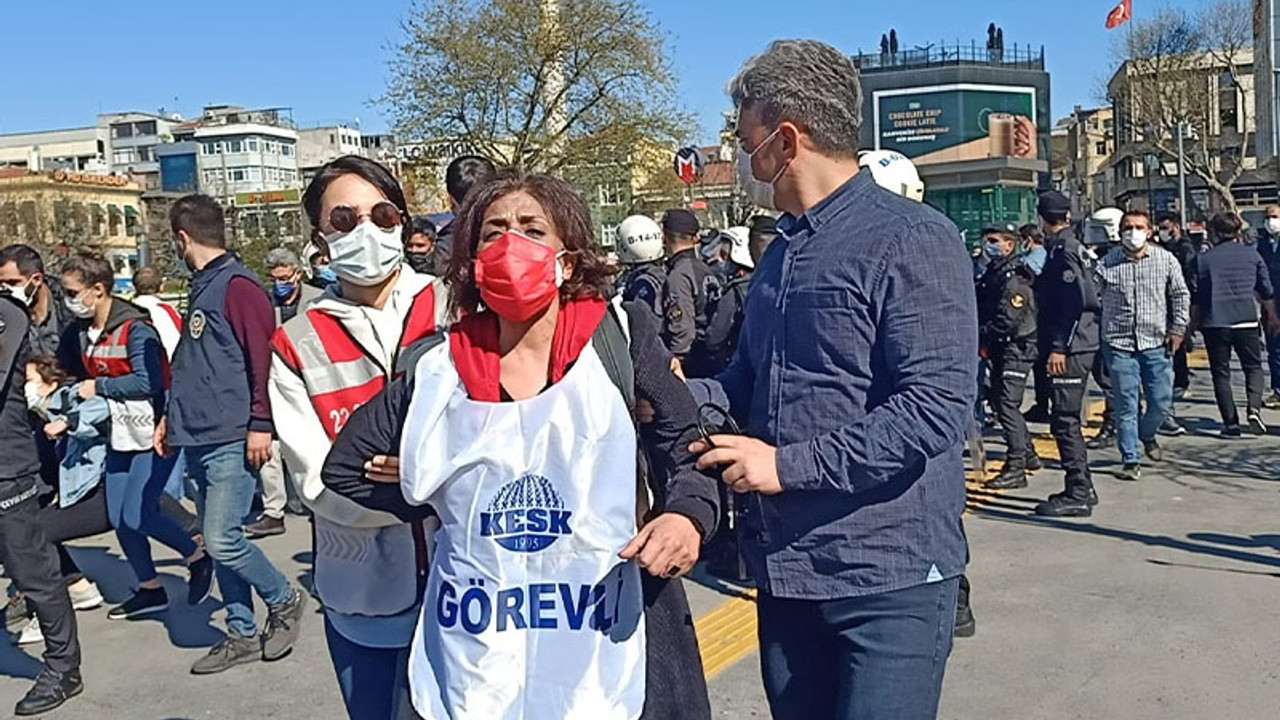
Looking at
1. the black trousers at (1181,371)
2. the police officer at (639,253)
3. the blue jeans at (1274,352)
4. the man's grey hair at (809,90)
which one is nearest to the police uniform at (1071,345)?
the police officer at (639,253)

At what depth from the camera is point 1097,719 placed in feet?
14.6

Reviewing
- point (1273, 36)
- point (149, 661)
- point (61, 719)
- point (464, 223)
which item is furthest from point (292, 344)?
point (1273, 36)

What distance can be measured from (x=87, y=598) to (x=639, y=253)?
3678 mm

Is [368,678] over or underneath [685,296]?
underneath

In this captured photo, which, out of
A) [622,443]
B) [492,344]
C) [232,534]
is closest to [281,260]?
[232,534]

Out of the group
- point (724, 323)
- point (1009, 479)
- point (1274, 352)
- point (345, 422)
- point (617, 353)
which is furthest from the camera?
point (1274, 352)

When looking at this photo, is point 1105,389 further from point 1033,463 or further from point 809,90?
point 809,90

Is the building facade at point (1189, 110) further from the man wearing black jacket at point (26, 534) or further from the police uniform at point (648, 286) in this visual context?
the man wearing black jacket at point (26, 534)

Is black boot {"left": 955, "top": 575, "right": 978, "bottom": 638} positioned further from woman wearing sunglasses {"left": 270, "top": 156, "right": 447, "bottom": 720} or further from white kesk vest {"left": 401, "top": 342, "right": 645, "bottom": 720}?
white kesk vest {"left": 401, "top": 342, "right": 645, "bottom": 720}

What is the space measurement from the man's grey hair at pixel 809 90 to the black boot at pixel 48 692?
4069mm

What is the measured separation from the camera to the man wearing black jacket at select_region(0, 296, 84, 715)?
16.1 feet

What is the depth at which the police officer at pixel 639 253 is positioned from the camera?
7191 mm

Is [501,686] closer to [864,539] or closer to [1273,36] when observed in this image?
[864,539]

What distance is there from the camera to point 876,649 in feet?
8.13
